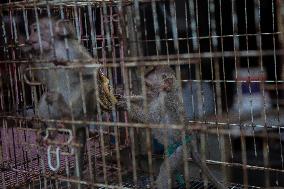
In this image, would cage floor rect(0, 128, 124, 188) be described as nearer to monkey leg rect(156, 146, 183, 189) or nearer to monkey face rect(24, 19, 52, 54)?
monkey leg rect(156, 146, 183, 189)

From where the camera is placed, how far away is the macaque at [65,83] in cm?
260

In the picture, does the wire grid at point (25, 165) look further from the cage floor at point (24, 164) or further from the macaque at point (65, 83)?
the macaque at point (65, 83)

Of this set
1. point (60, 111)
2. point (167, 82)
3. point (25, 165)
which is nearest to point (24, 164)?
point (25, 165)

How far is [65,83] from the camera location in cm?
286

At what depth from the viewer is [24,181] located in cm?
350

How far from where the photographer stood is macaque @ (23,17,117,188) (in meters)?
2.60

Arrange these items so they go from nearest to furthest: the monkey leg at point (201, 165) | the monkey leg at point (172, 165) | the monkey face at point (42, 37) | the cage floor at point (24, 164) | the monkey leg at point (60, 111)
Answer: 1. the monkey leg at point (60, 111)
2. the monkey face at point (42, 37)
3. the monkey leg at point (172, 165)
4. the monkey leg at point (201, 165)
5. the cage floor at point (24, 164)

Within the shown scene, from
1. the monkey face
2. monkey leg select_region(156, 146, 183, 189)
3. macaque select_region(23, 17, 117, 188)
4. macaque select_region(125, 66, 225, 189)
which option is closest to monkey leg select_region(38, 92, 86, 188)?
macaque select_region(23, 17, 117, 188)

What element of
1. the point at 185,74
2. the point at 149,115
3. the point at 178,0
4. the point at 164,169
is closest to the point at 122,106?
the point at 149,115

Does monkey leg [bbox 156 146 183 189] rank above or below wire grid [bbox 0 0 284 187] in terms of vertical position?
below

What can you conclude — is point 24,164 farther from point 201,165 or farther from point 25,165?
point 201,165

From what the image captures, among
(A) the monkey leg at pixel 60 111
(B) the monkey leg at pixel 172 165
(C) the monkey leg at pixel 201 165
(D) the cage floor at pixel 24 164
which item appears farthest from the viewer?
(D) the cage floor at pixel 24 164

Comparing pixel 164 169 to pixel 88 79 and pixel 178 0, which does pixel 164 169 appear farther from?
pixel 178 0

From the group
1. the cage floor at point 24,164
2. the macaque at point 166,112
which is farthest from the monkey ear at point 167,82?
the cage floor at point 24,164
